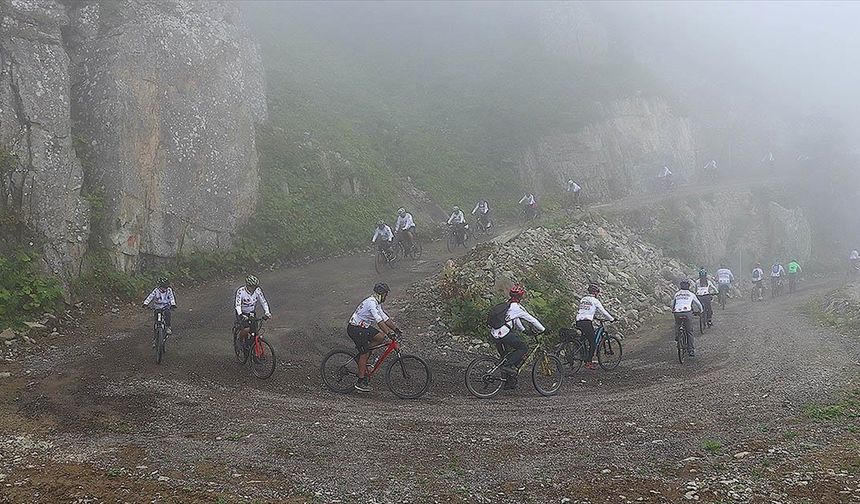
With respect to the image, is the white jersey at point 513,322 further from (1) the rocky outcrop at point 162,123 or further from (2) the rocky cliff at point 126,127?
(1) the rocky outcrop at point 162,123

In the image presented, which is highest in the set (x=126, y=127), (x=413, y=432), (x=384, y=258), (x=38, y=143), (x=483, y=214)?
(x=126, y=127)

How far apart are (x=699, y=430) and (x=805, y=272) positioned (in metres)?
36.8

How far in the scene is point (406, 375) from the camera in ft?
38.4

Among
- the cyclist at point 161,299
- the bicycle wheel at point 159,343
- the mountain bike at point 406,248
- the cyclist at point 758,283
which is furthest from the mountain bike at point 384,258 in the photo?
the cyclist at point 758,283

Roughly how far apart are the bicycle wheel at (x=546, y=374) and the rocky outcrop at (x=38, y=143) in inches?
505

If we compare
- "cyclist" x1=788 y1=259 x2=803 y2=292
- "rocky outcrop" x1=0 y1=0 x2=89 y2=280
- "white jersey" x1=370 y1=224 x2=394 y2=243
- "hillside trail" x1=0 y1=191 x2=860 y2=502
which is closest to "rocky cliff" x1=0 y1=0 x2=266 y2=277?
"rocky outcrop" x1=0 y1=0 x2=89 y2=280

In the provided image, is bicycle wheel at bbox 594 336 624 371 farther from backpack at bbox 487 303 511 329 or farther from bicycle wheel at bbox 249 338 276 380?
bicycle wheel at bbox 249 338 276 380

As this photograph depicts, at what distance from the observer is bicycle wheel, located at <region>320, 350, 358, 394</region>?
11.8m

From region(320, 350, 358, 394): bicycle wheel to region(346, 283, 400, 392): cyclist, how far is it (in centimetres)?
16

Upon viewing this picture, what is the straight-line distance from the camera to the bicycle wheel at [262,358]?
41.9ft

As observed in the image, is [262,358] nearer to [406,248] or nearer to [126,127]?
[126,127]

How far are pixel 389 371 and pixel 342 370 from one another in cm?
92

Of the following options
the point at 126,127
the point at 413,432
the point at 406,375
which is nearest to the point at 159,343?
the point at 406,375

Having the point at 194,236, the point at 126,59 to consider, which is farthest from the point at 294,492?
the point at 126,59
